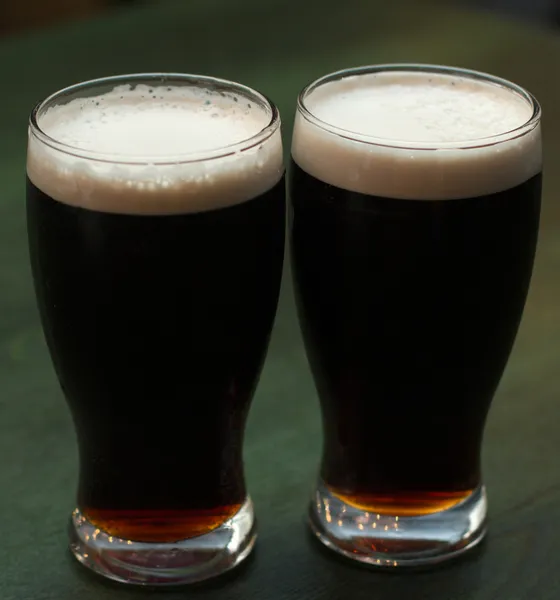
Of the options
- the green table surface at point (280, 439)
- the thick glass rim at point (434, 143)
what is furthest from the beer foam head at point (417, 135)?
the green table surface at point (280, 439)

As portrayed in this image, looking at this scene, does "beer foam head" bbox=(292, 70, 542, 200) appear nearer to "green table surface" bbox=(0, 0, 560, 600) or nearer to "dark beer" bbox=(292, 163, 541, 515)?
"dark beer" bbox=(292, 163, 541, 515)

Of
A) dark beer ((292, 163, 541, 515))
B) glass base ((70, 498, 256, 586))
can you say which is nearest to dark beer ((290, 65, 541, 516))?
dark beer ((292, 163, 541, 515))

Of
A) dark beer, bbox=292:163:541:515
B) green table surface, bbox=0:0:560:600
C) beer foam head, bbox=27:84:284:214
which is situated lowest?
green table surface, bbox=0:0:560:600

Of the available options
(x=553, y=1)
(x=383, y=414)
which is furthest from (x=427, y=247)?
(x=553, y=1)

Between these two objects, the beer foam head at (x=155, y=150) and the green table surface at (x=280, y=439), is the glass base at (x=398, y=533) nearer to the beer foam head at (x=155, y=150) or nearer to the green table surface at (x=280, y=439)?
the green table surface at (x=280, y=439)

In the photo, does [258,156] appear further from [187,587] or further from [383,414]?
[187,587]

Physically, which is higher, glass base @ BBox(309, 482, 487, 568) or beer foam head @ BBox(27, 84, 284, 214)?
beer foam head @ BBox(27, 84, 284, 214)
